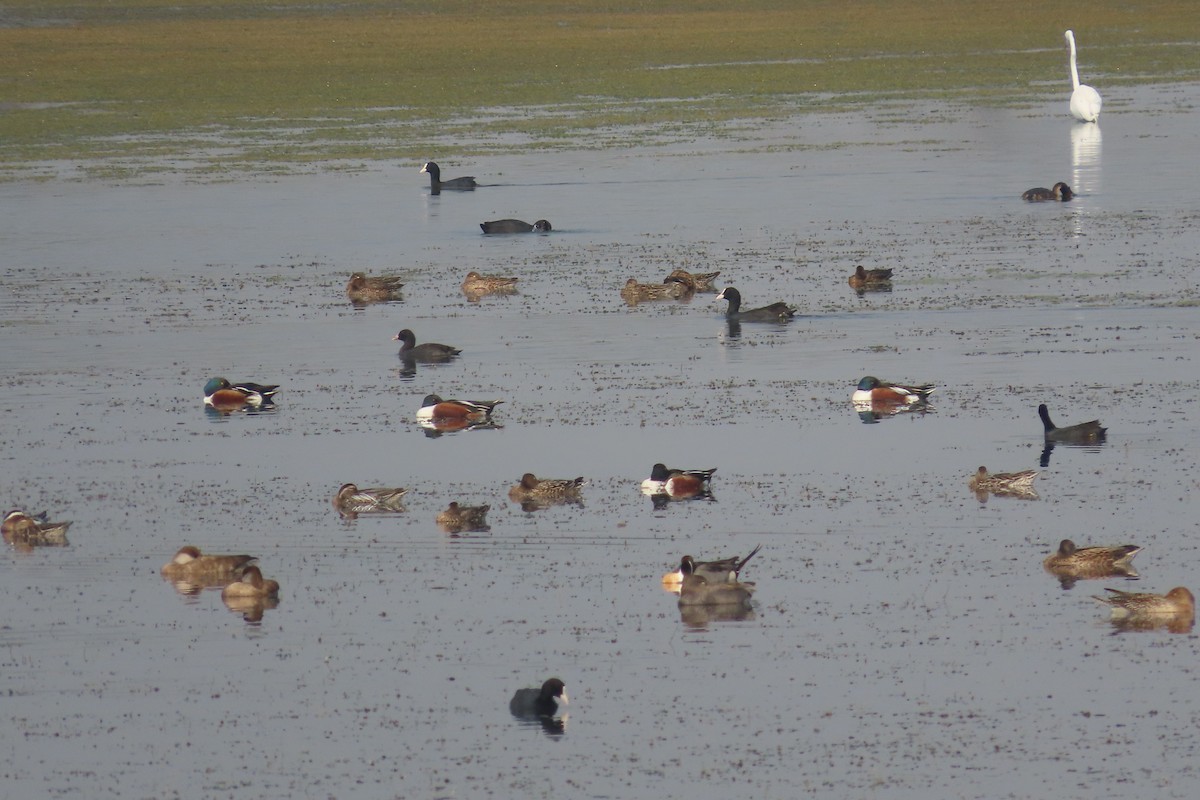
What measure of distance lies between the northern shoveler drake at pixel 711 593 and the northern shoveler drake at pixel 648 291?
14.1 meters

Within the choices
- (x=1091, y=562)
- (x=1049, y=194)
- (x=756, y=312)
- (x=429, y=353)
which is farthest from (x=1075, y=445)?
(x=1049, y=194)

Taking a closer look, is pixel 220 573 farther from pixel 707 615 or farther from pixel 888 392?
pixel 888 392

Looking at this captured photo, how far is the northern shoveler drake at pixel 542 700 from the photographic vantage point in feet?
41.9

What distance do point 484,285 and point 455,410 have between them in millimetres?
8879

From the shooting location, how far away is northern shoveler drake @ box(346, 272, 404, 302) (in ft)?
97.2

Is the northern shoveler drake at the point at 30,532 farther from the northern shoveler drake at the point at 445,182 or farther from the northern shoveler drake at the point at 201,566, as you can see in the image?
the northern shoveler drake at the point at 445,182

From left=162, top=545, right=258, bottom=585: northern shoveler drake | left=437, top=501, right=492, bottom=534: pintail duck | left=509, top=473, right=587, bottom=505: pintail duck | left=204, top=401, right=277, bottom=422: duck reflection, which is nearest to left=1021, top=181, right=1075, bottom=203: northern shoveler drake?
left=204, top=401, right=277, bottom=422: duck reflection

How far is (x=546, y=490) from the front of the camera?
59.1ft

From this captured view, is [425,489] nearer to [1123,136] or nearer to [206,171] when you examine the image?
[206,171]

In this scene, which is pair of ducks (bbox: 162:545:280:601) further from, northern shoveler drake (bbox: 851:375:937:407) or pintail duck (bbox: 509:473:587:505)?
northern shoveler drake (bbox: 851:375:937:407)

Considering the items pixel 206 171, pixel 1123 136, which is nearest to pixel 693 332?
pixel 206 171

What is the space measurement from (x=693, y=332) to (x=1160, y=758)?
1575 cm

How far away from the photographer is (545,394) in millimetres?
22922

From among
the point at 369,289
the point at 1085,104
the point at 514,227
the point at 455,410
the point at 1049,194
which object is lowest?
the point at 455,410
